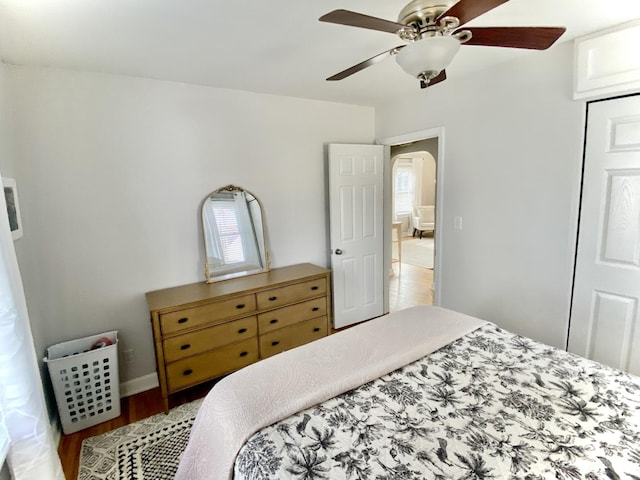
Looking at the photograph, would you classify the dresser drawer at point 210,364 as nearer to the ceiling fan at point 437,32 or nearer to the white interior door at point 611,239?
the ceiling fan at point 437,32

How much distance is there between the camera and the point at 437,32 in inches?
52.3

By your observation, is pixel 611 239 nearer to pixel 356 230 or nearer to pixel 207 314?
pixel 356 230

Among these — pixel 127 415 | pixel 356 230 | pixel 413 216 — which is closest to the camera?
pixel 127 415

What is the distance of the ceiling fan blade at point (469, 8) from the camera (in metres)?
1.10

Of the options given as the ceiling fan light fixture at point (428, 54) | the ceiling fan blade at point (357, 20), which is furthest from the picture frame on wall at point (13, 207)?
the ceiling fan light fixture at point (428, 54)

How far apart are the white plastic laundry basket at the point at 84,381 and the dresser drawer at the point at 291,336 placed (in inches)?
40.5

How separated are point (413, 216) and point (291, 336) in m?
6.90

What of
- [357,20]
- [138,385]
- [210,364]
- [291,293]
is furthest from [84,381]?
[357,20]

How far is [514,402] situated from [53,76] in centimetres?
309

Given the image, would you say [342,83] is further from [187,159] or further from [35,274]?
[35,274]

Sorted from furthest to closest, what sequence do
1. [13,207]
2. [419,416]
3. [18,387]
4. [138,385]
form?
[138,385], [13,207], [419,416], [18,387]

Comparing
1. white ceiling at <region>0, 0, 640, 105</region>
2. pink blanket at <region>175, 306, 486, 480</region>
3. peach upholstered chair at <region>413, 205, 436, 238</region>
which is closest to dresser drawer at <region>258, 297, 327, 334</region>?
pink blanket at <region>175, 306, 486, 480</region>

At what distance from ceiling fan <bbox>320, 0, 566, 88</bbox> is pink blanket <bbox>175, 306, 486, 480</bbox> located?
126cm

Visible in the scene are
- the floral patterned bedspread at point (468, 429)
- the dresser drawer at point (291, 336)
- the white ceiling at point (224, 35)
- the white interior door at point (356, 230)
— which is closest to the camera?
the floral patterned bedspread at point (468, 429)
